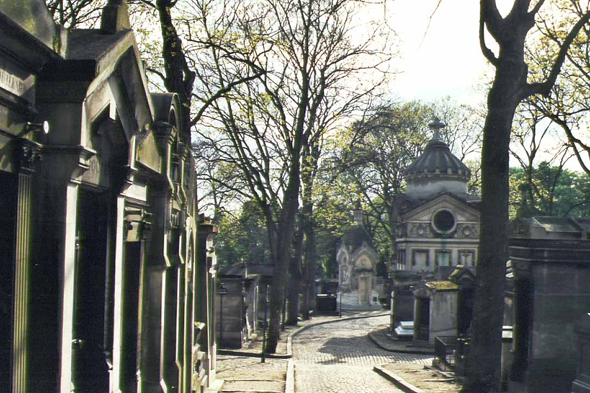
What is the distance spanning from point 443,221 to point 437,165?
392cm

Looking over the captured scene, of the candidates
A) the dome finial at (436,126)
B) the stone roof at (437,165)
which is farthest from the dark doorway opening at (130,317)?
the dome finial at (436,126)

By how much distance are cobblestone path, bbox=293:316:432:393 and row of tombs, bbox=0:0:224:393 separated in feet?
18.1

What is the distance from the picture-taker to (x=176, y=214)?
30.6 ft

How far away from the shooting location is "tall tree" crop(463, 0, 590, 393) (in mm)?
8805

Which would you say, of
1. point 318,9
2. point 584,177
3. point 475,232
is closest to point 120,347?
point 318,9

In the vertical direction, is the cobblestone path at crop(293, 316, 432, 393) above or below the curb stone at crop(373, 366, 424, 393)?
below

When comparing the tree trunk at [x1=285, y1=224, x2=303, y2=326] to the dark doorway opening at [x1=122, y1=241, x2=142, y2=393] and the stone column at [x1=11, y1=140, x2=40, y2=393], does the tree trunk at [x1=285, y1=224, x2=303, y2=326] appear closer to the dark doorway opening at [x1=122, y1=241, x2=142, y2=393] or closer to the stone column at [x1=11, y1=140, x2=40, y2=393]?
the dark doorway opening at [x1=122, y1=241, x2=142, y2=393]

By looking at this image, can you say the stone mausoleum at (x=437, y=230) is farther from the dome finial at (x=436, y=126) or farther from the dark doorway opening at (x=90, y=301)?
the dark doorway opening at (x=90, y=301)

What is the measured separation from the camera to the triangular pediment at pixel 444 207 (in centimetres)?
4306

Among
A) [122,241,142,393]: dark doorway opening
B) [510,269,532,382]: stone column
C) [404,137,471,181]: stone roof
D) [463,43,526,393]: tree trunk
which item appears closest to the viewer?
[122,241,142,393]: dark doorway opening

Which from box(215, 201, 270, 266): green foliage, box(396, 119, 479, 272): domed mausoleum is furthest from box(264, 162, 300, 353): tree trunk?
box(215, 201, 270, 266): green foliage

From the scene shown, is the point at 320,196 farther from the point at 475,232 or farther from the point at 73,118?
the point at 73,118

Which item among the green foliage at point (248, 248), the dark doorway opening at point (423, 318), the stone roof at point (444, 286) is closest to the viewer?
the stone roof at point (444, 286)

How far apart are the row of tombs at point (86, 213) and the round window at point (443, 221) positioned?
35584 millimetres
